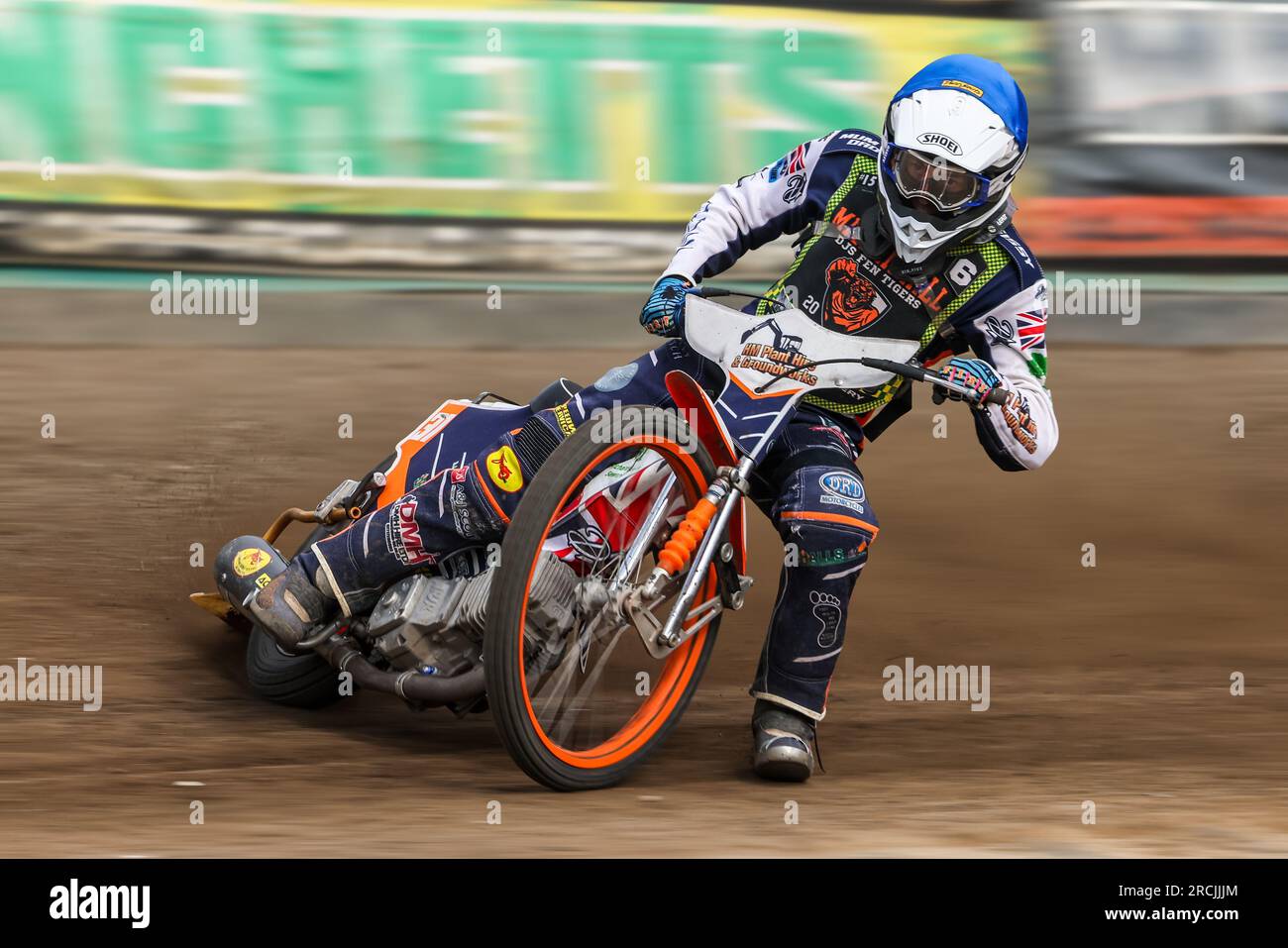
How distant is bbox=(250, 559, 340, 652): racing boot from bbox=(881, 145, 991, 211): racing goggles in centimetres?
198

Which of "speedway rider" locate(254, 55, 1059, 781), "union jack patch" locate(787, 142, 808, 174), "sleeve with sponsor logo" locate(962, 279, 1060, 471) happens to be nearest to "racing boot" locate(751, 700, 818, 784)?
"speedway rider" locate(254, 55, 1059, 781)

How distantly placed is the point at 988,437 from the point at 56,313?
17.7 feet

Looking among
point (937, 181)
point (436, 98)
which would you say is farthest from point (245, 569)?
point (436, 98)

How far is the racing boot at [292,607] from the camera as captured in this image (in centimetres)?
433

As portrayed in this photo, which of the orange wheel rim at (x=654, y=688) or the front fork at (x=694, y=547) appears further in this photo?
the front fork at (x=694, y=547)

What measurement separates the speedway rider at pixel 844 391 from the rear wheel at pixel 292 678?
0.41 m

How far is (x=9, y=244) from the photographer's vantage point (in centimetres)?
800

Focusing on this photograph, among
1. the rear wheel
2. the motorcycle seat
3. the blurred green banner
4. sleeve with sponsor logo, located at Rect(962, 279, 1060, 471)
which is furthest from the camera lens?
the blurred green banner

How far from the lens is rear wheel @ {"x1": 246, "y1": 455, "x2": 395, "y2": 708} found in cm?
473

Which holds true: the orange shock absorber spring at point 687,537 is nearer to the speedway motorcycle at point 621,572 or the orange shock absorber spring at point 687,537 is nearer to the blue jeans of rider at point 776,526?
the speedway motorcycle at point 621,572

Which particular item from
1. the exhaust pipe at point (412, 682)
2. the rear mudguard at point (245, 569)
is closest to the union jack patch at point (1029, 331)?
the exhaust pipe at point (412, 682)

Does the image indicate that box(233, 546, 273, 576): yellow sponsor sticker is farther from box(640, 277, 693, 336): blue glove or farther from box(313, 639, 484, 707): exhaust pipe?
box(640, 277, 693, 336): blue glove

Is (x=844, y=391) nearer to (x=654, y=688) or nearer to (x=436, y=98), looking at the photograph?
(x=654, y=688)

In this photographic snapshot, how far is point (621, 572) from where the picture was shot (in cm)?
410
